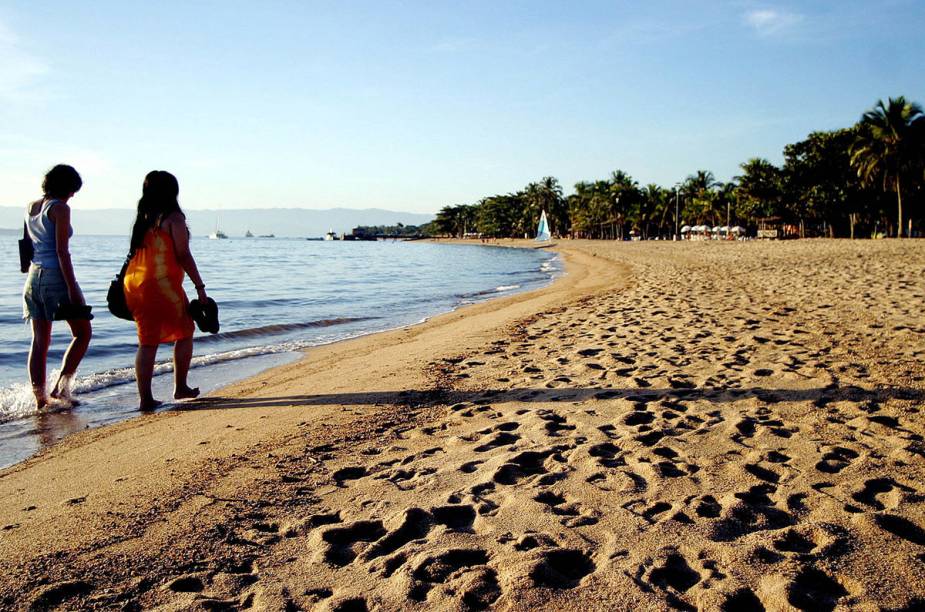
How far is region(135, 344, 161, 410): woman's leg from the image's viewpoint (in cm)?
445

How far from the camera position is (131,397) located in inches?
212

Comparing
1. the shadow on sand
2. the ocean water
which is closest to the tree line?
the ocean water

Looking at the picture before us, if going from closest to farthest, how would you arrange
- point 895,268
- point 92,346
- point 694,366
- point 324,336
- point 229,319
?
point 694,366, point 92,346, point 324,336, point 229,319, point 895,268

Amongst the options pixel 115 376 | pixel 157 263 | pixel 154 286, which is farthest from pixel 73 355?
pixel 115 376

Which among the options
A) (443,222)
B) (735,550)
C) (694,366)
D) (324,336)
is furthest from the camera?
(443,222)

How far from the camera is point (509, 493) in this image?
2.74 m

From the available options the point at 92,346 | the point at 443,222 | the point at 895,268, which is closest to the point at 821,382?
the point at 92,346

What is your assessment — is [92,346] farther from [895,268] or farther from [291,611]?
[895,268]

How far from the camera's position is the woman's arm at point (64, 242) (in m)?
4.32

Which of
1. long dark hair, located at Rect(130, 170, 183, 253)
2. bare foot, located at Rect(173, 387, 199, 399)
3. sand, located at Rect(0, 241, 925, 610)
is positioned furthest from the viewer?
bare foot, located at Rect(173, 387, 199, 399)

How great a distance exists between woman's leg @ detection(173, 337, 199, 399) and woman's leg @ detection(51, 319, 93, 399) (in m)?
0.66

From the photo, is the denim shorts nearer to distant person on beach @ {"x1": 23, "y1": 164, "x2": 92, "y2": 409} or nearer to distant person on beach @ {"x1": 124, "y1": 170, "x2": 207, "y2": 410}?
distant person on beach @ {"x1": 23, "y1": 164, "x2": 92, "y2": 409}

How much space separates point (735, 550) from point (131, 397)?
5.06 metres

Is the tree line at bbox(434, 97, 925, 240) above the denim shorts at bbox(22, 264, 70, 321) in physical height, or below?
above
